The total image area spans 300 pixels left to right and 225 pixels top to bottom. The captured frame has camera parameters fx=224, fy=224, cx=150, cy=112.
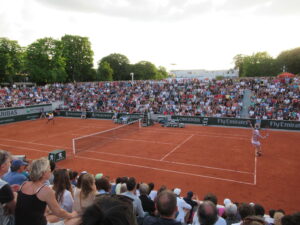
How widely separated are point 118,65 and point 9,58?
47455 millimetres

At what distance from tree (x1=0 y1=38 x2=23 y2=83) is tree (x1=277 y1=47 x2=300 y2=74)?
7410 cm

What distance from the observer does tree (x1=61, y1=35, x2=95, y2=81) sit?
63.3 meters

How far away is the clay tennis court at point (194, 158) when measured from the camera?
11.5 m

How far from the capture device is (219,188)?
11.5 m

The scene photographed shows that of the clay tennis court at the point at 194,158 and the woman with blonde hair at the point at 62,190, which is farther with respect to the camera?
the clay tennis court at the point at 194,158

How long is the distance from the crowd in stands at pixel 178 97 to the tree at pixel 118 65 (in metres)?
49.3

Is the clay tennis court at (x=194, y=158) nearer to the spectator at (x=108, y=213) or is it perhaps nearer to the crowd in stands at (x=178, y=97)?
the crowd in stands at (x=178, y=97)

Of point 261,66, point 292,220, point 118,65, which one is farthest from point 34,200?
point 118,65

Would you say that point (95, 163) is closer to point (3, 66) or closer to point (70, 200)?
point (70, 200)

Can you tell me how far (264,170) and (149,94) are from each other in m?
25.1

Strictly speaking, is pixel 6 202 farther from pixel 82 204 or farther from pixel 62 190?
pixel 62 190

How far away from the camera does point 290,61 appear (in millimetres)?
68000

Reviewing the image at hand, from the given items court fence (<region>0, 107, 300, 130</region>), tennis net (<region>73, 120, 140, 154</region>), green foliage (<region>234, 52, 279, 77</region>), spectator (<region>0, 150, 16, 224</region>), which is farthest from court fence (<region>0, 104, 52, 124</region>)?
green foliage (<region>234, 52, 279, 77</region>)

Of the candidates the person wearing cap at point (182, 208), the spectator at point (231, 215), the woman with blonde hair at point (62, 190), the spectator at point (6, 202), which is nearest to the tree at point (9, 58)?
the woman with blonde hair at point (62, 190)
